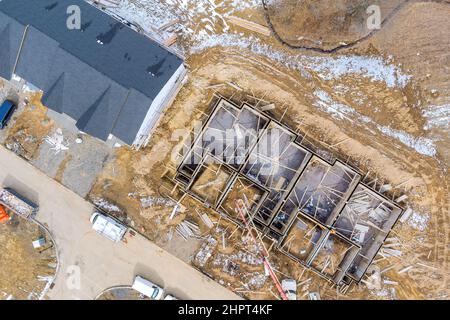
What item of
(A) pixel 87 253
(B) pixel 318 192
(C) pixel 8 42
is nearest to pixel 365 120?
(B) pixel 318 192

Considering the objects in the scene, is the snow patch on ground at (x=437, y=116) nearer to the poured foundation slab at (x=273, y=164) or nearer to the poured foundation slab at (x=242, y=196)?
the poured foundation slab at (x=273, y=164)

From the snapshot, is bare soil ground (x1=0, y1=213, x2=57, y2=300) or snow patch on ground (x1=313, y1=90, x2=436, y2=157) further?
bare soil ground (x1=0, y1=213, x2=57, y2=300)

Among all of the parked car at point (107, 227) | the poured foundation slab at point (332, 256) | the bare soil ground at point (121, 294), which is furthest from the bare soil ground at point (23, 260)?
the poured foundation slab at point (332, 256)

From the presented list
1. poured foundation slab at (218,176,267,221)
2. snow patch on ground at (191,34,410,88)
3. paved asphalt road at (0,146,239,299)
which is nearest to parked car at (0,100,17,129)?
paved asphalt road at (0,146,239,299)

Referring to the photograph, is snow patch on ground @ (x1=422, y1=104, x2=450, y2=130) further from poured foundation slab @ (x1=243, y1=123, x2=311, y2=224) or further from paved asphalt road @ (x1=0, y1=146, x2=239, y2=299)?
paved asphalt road @ (x1=0, y1=146, x2=239, y2=299)

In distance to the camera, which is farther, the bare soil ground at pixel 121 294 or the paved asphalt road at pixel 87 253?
the bare soil ground at pixel 121 294

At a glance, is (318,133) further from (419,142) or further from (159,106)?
(159,106)
